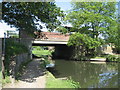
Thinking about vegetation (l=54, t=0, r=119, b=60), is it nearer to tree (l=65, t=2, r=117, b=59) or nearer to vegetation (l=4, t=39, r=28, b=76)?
tree (l=65, t=2, r=117, b=59)

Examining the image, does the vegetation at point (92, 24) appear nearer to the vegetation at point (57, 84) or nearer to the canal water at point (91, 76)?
the canal water at point (91, 76)

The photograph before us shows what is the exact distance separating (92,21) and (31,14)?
1391 cm

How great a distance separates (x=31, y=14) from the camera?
6.27 meters

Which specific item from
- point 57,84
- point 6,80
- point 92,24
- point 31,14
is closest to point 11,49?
point 31,14

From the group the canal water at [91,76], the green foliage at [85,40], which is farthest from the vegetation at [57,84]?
the green foliage at [85,40]

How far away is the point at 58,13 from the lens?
666 centimetres

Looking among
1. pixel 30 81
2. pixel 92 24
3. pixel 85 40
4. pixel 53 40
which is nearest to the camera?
pixel 30 81

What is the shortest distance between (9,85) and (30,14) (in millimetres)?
3091

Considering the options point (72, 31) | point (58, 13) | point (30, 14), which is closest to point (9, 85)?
point (30, 14)

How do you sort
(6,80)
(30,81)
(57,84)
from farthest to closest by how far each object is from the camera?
(30,81) < (57,84) < (6,80)

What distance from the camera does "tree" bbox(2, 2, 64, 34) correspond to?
5.90 metres

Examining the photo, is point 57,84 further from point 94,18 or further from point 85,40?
point 94,18

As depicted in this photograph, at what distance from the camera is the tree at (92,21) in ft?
61.8

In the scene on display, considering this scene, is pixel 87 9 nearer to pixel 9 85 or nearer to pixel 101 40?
pixel 101 40
